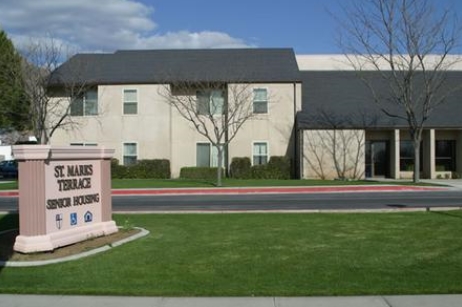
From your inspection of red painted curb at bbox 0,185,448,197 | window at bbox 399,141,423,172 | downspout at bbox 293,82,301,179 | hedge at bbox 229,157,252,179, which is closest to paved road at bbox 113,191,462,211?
red painted curb at bbox 0,185,448,197

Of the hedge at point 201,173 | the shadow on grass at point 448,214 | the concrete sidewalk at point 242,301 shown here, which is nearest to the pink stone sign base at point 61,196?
the concrete sidewalk at point 242,301

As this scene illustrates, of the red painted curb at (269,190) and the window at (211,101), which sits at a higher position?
the window at (211,101)

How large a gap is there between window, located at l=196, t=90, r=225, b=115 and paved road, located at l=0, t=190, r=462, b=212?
11.3m

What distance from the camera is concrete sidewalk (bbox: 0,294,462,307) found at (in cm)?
687

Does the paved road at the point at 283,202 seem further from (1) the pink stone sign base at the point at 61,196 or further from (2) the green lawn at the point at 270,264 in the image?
(1) the pink stone sign base at the point at 61,196

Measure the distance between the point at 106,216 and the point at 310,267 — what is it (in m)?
5.08

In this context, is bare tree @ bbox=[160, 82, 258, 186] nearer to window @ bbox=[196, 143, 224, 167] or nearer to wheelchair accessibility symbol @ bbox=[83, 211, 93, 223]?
window @ bbox=[196, 143, 224, 167]

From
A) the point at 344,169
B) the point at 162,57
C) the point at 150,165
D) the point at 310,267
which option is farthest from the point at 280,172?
the point at 310,267

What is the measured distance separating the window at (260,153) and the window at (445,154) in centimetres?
998

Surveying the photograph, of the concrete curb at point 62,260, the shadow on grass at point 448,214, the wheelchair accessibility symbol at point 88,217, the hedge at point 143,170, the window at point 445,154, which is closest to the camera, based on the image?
the concrete curb at point 62,260

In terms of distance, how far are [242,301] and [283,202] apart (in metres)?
14.2

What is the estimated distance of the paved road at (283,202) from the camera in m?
19.0

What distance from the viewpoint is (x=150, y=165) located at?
35781mm

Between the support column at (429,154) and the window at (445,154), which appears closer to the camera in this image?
the support column at (429,154)
